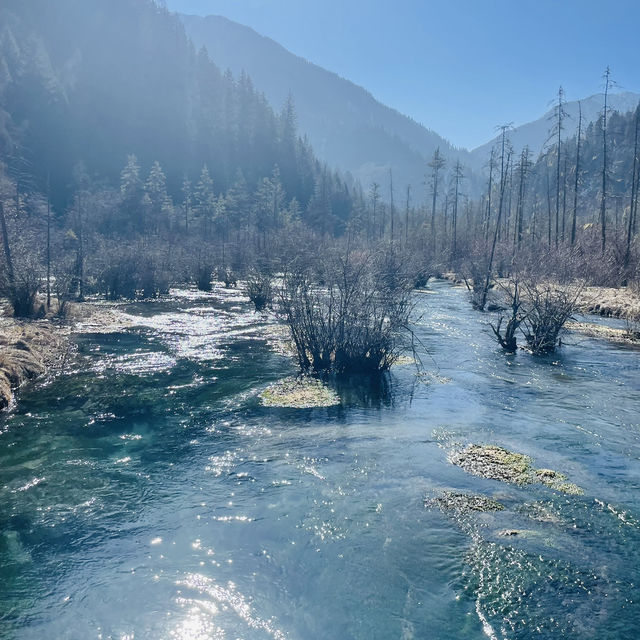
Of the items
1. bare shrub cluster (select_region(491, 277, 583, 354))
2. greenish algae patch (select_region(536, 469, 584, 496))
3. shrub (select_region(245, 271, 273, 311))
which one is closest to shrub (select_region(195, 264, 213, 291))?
shrub (select_region(245, 271, 273, 311))

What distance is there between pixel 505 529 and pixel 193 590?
12.8 ft

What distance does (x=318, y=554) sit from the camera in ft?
20.2

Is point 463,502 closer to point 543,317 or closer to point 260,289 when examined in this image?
point 543,317

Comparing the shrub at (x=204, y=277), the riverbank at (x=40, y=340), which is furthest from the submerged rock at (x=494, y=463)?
the shrub at (x=204, y=277)

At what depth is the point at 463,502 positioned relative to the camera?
7188 millimetres

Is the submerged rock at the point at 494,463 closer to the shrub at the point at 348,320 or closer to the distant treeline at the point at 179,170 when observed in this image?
the shrub at the point at 348,320

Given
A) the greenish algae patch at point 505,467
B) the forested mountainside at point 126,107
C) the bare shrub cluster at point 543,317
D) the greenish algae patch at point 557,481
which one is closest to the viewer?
the greenish algae patch at point 557,481

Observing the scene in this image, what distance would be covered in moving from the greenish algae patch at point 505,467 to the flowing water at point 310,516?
198 mm

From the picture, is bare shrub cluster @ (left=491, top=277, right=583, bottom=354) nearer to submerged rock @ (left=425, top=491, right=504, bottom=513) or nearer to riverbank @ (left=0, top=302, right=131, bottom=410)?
submerged rock @ (left=425, top=491, right=504, bottom=513)

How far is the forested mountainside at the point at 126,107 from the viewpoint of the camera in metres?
95.2

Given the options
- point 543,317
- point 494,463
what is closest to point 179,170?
point 543,317

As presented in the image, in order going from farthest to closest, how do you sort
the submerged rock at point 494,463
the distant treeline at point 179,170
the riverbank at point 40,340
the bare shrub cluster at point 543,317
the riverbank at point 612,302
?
Result: the distant treeline at point 179,170, the riverbank at point 612,302, the bare shrub cluster at point 543,317, the riverbank at point 40,340, the submerged rock at point 494,463

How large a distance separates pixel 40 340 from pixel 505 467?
15.0 meters

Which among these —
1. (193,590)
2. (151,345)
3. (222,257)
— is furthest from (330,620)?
(222,257)
